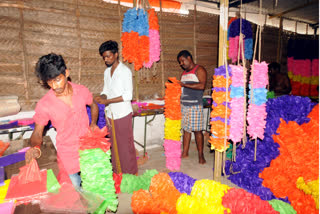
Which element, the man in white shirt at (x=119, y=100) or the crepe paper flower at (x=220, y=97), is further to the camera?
the man in white shirt at (x=119, y=100)

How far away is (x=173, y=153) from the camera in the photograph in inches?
149

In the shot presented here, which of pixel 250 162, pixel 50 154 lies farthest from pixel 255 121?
pixel 50 154

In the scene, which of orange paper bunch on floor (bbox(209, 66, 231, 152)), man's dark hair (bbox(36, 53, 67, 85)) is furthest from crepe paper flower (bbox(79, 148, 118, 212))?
orange paper bunch on floor (bbox(209, 66, 231, 152))

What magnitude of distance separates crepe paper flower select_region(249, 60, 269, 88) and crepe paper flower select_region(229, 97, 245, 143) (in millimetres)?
273

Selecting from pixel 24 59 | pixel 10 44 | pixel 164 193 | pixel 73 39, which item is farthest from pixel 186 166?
pixel 10 44

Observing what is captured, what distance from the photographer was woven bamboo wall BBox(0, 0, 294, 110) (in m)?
3.76

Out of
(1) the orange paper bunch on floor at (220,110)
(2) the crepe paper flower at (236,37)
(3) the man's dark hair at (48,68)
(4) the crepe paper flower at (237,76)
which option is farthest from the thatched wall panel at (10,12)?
(2) the crepe paper flower at (236,37)

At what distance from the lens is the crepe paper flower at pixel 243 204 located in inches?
69.2

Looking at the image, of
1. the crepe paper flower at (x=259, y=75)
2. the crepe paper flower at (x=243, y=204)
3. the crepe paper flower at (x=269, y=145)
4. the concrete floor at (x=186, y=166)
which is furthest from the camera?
the concrete floor at (x=186, y=166)

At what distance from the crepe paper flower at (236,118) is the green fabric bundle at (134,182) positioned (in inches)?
50.9

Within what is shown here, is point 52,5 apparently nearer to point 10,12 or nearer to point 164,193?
point 10,12

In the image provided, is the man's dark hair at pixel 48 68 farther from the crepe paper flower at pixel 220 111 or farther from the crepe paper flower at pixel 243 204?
the crepe paper flower at pixel 243 204

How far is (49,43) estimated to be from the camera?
406 cm

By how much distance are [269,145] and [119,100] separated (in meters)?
2.28
